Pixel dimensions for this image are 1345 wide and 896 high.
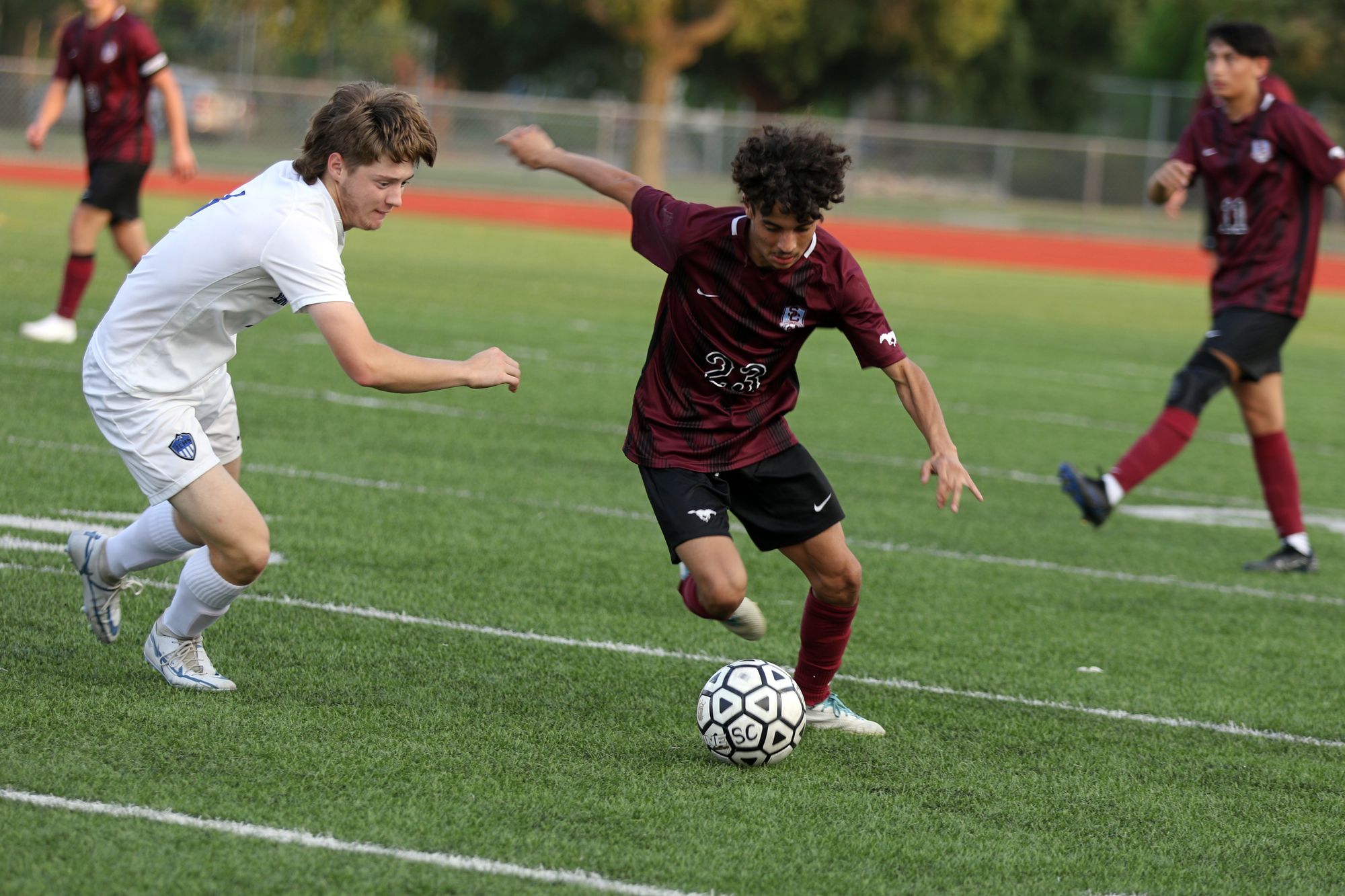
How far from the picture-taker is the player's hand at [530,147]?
16.8 ft

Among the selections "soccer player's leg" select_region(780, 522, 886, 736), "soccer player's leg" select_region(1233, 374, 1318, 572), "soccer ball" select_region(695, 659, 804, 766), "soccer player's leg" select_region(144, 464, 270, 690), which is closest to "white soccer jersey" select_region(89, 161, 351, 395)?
"soccer player's leg" select_region(144, 464, 270, 690)

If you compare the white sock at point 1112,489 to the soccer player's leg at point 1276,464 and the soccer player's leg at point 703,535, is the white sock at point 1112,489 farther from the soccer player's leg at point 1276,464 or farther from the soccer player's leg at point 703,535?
the soccer player's leg at point 703,535

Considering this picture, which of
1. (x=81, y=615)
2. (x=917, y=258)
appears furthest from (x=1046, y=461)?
(x=917, y=258)

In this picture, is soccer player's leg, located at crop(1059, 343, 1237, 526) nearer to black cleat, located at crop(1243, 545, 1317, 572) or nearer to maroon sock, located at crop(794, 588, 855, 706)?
black cleat, located at crop(1243, 545, 1317, 572)

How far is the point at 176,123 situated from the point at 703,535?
7904mm

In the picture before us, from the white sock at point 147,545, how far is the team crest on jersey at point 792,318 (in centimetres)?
183

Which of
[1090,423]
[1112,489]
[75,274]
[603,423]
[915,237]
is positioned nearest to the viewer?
[1112,489]

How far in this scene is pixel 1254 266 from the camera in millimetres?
Answer: 7848

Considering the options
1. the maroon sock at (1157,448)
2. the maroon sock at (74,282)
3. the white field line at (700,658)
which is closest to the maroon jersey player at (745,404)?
the white field line at (700,658)

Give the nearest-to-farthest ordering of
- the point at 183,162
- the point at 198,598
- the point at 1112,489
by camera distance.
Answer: the point at 198,598
the point at 1112,489
the point at 183,162

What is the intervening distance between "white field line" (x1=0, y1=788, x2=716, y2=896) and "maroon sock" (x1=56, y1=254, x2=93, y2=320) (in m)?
7.61

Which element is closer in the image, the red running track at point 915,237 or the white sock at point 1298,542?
the white sock at point 1298,542

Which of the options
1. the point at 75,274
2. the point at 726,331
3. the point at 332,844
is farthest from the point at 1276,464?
the point at 75,274

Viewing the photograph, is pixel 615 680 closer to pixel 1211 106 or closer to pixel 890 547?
pixel 890 547
